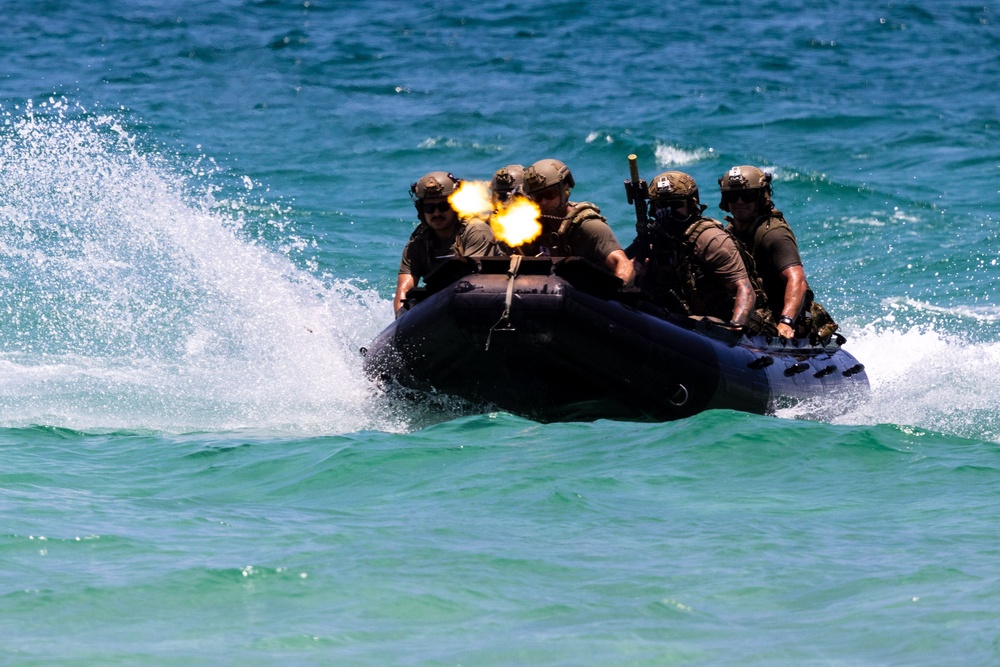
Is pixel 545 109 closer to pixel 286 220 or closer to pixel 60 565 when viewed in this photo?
pixel 286 220

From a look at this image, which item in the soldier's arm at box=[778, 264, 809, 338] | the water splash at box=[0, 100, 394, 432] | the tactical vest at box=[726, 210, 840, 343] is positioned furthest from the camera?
the tactical vest at box=[726, 210, 840, 343]

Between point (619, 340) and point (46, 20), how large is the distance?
23.2 m

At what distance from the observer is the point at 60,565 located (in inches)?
223

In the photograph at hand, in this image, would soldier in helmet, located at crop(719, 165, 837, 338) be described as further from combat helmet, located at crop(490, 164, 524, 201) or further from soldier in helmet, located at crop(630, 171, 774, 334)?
combat helmet, located at crop(490, 164, 524, 201)

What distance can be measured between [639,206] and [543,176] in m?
0.67

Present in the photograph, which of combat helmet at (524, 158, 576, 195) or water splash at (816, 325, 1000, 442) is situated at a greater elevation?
combat helmet at (524, 158, 576, 195)

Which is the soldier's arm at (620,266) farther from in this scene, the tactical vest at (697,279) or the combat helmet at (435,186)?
the combat helmet at (435,186)

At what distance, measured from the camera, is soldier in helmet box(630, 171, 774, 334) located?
9.20m

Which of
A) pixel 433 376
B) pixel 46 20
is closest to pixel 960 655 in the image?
pixel 433 376

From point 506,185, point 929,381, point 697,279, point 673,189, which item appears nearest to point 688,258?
point 697,279

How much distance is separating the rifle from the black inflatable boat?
2.23ft

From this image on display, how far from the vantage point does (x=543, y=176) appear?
349 inches

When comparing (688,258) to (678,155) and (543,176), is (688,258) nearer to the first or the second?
(543,176)

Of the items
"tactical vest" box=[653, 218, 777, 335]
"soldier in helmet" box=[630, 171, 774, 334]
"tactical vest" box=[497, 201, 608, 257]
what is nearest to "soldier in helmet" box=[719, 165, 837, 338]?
"tactical vest" box=[653, 218, 777, 335]
